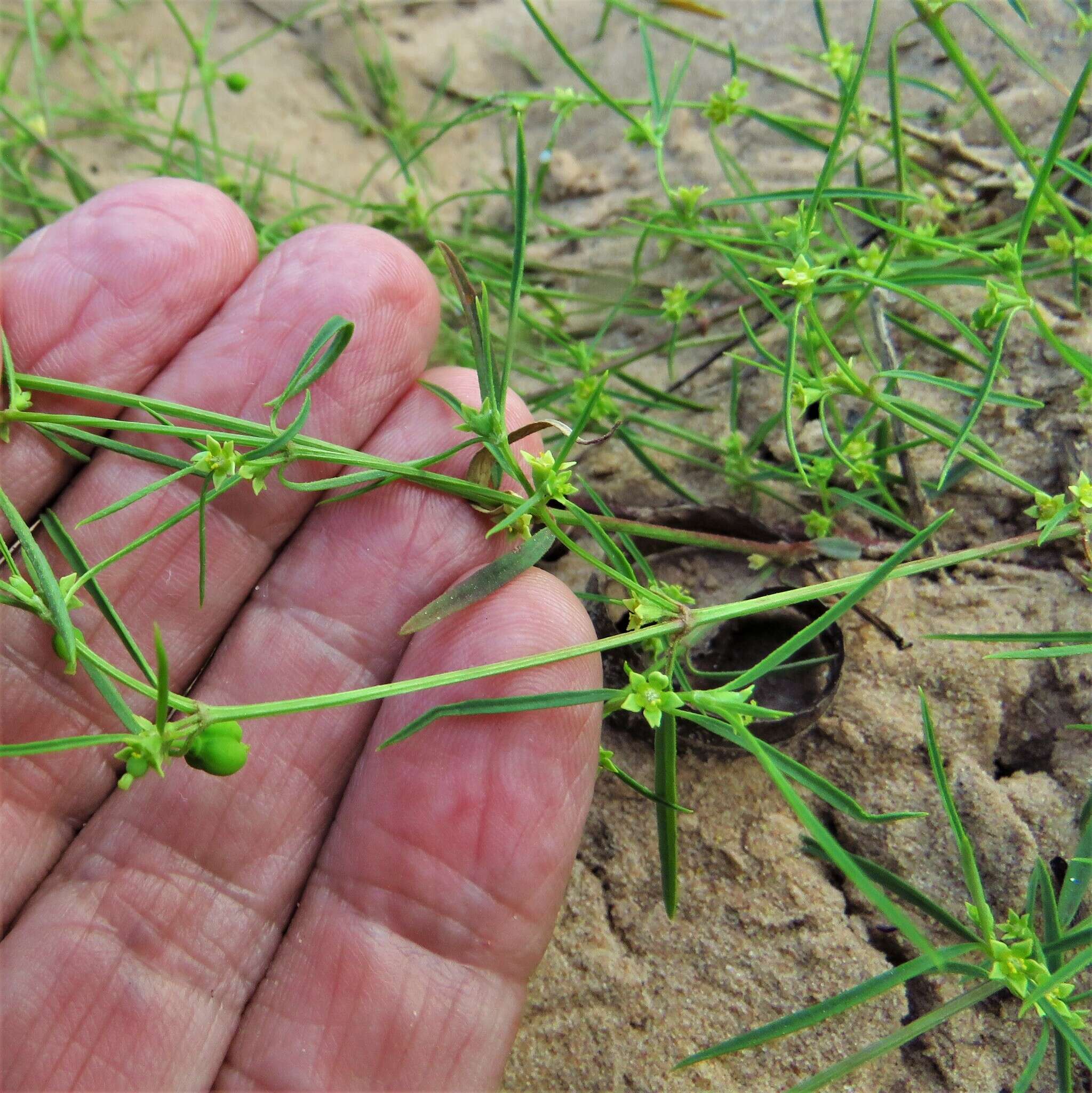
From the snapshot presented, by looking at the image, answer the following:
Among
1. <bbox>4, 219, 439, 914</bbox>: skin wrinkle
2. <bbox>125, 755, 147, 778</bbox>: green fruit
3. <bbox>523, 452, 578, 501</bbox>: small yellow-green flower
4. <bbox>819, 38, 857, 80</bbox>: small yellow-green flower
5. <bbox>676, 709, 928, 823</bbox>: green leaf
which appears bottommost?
<bbox>676, 709, 928, 823</bbox>: green leaf

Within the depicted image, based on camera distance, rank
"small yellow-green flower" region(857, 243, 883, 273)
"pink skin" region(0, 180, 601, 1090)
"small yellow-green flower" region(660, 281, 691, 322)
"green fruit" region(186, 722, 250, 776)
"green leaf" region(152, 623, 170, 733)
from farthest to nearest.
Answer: "small yellow-green flower" region(660, 281, 691, 322), "small yellow-green flower" region(857, 243, 883, 273), "pink skin" region(0, 180, 601, 1090), "green fruit" region(186, 722, 250, 776), "green leaf" region(152, 623, 170, 733)

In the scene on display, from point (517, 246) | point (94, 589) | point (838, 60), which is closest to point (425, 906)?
point (94, 589)

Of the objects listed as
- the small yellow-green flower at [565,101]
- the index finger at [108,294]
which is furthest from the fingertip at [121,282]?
the small yellow-green flower at [565,101]

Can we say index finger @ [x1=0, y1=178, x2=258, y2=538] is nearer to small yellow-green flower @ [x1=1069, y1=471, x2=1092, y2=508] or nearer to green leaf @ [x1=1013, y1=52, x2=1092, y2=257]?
green leaf @ [x1=1013, y1=52, x2=1092, y2=257]

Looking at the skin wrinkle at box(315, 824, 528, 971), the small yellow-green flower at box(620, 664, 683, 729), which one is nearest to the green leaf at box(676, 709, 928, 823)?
the small yellow-green flower at box(620, 664, 683, 729)

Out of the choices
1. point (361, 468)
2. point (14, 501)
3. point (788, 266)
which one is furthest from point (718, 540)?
point (14, 501)

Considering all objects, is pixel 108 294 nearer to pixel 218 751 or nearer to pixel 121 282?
pixel 121 282

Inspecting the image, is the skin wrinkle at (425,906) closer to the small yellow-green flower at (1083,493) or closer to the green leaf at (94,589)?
the green leaf at (94,589)
